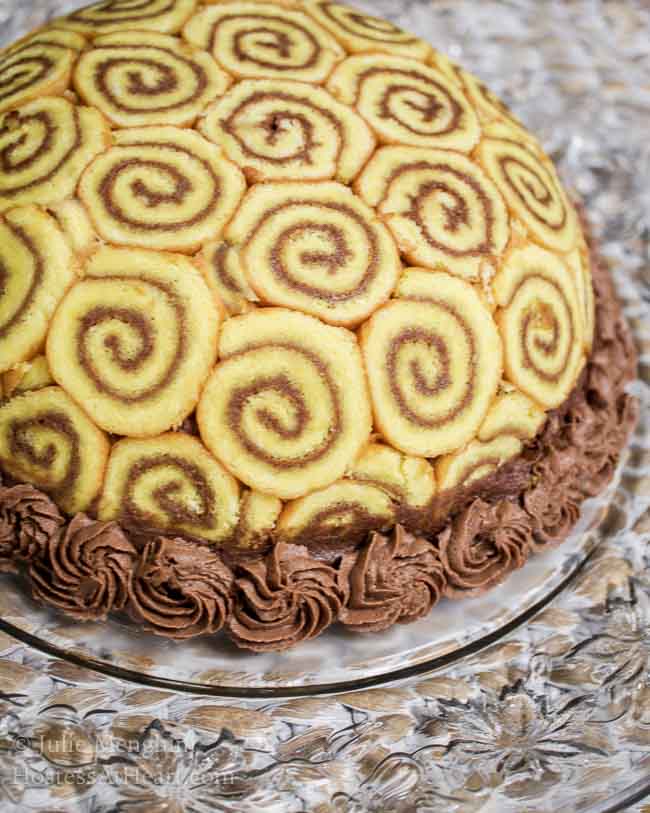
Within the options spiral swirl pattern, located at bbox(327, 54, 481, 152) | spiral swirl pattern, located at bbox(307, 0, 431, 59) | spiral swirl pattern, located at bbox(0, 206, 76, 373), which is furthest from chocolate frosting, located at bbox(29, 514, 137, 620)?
spiral swirl pattern, located at bbox(307, 0, 431, 59)

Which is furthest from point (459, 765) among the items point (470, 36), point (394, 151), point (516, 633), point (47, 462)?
point (470, 36)

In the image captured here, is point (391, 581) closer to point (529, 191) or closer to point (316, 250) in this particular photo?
point (316, 250)

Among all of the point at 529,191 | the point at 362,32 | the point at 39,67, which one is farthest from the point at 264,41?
the point at 529,191

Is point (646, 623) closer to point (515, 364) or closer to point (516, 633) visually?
point (516, 633)

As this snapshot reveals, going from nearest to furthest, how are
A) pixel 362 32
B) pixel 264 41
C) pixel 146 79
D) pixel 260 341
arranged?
1. pixel 260 341
2. pixel 146 79
3. pixel 264 41
4. pixel 362 32

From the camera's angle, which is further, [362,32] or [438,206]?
[362,32]

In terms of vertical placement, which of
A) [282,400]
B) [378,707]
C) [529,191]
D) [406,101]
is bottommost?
[378,707]

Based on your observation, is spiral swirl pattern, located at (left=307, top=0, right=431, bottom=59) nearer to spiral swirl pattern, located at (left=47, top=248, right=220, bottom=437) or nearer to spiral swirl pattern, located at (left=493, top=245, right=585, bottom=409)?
spiral swirl pattern, located at (left=493, top=245, right=585, bottom=409)
